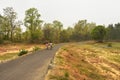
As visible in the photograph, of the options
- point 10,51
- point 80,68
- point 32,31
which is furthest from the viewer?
point 32,31

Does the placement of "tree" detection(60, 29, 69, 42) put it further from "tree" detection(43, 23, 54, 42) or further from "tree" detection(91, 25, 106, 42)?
"tree" detection(91, 25, 106, 42)

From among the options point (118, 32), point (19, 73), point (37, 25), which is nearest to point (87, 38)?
point (118, 32)

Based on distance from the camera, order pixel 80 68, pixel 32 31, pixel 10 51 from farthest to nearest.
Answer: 1. pixel 32 31
2. pixel 10 51
3. pixel 80 68

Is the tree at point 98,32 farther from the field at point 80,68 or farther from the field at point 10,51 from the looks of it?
the field at point 80,68

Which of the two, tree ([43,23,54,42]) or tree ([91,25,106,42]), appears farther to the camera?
tree ([43,23,54,42])

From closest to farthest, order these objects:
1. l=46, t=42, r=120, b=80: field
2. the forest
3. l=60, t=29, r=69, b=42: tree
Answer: l=46, t=42, r=120, b=80: field
the forest
l=60, t=29, r=69, b=42: tree

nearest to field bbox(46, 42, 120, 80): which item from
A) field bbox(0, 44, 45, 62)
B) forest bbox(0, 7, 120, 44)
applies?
field bbox(0, 44, 45, 62)

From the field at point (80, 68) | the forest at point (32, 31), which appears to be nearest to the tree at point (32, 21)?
the forest at point (32, 31)

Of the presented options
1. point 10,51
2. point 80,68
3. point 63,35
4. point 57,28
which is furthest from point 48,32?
point 80,68

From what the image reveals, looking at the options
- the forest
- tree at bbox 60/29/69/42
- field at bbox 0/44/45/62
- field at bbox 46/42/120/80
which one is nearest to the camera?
field at bbox 46/42/120/80

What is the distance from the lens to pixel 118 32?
161875mm

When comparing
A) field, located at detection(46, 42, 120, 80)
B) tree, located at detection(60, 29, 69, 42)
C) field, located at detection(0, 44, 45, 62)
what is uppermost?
tree, located at detection(60, 29, 69, 42)

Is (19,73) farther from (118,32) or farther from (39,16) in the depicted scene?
(118,32)

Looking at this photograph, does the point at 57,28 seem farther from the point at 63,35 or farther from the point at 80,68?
the point at 80,68
